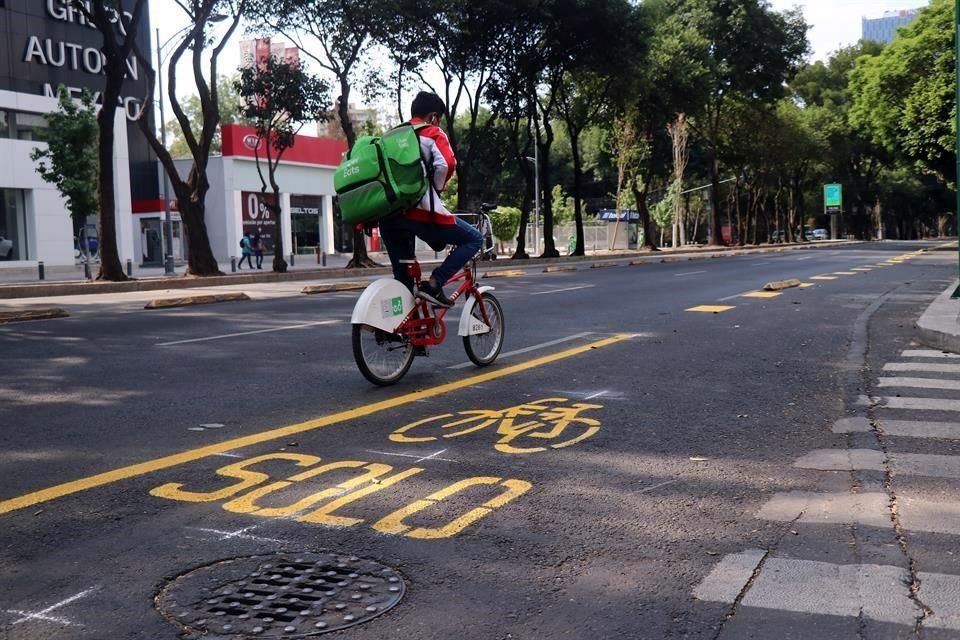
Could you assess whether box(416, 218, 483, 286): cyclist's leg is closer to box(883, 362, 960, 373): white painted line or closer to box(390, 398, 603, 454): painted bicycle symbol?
box(390, 398, 603, 454): painted bicycle symbol

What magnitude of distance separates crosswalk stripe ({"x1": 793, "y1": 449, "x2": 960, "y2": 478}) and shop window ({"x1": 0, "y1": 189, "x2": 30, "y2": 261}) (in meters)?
39.6

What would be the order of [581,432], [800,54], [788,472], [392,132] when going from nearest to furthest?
[788,472]
[581,432]
[392,132]
[800,54]

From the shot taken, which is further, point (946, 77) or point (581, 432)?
point (946, 77)

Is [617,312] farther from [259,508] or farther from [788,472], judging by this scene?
[259,508]

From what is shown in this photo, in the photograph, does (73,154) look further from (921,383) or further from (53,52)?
(921,383)

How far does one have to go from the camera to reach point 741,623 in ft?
10.1

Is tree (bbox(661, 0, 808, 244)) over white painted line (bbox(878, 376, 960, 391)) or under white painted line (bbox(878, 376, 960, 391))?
over

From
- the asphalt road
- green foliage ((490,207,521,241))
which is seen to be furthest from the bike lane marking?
green foliage ((490,207,521,241))

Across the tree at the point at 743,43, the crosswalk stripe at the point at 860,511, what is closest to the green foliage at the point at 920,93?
the tree at the point at 743,43

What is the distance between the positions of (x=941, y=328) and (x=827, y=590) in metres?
7.57

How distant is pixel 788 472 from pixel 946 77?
4286 cm

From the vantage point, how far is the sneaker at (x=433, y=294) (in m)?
7.54

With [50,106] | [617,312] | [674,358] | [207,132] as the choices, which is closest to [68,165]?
[50,106]

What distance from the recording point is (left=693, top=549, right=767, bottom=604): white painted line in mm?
3293
